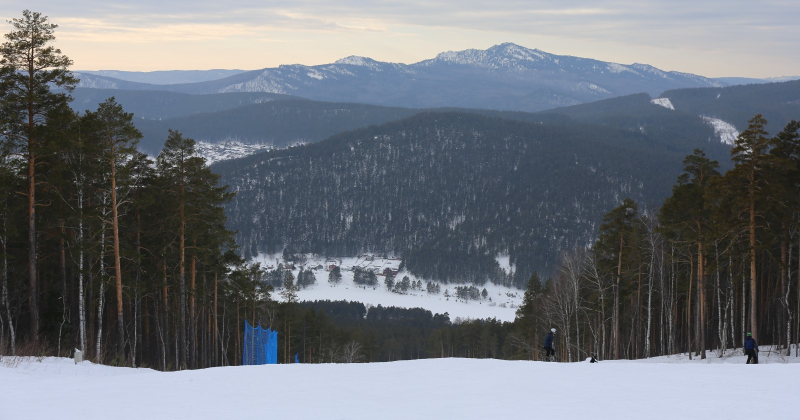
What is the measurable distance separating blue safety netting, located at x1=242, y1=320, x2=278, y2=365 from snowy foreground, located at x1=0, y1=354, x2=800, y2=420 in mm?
21070

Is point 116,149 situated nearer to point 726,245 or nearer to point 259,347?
point 259,347

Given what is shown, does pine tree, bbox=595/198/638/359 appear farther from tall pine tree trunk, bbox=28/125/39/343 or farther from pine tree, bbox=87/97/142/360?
tall pine tree trunk, bbox=28/125/39/343

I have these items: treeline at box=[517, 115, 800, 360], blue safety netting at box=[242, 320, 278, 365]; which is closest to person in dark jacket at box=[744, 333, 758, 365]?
treeline at box=[517, 115, 800, 360]

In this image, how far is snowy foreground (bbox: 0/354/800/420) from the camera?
12.4 metres

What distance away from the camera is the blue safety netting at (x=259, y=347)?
39.9 meters

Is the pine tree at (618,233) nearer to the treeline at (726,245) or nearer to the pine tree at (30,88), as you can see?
the treeline at (726,245)

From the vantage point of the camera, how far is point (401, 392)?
14945 mm

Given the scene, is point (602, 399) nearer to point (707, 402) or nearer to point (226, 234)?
point (707, 402)

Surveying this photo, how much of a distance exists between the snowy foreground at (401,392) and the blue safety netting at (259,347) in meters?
21.1

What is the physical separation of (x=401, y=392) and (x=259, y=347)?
29.3m

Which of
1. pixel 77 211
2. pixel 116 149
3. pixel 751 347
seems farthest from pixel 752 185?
pixel 77 211

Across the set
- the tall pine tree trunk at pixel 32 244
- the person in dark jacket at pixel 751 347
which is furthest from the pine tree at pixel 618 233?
the tall pine tree trunk at pixel 32 244

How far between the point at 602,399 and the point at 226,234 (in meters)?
24.1

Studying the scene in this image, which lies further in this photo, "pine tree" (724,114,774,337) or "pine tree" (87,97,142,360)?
"pine tree" (724,114,774,337)
